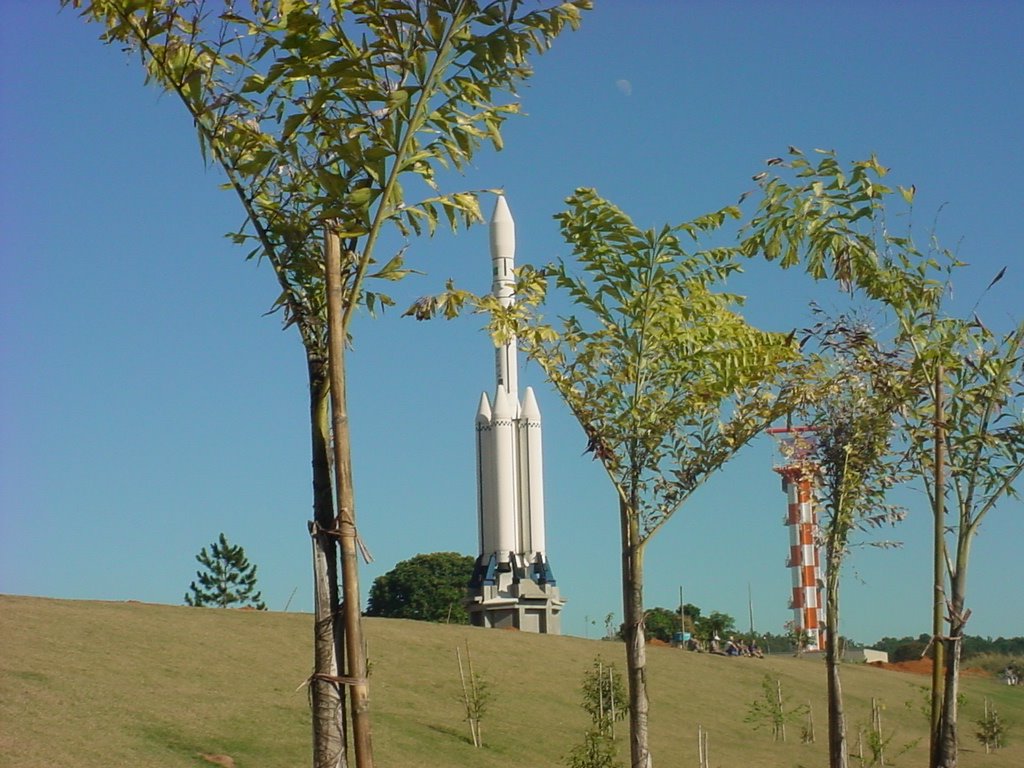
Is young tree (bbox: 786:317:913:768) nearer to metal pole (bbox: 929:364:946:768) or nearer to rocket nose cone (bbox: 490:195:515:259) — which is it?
metal pole (bbox: 929:364:946:768)

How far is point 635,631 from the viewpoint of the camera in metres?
17.1

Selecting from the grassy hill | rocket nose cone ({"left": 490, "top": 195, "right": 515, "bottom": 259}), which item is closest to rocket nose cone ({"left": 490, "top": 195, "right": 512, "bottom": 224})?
rocket nose cone ({"left": 490, "top": 195, "right": 515, "bottom": 259})

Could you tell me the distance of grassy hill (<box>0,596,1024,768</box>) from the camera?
29031 mm

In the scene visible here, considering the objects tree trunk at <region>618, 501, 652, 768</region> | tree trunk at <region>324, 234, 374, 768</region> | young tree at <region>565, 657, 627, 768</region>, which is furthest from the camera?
young tree at <region>565, 657, 627, 768</region>

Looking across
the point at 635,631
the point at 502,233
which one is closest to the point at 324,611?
the point at 635,631

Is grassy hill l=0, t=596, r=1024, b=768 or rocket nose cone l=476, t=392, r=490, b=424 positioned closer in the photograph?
grassy hill l=0, t=596, r=1024, b=768

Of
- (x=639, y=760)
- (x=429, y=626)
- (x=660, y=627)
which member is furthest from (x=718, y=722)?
(x=660, y=627)

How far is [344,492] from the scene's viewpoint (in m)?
8.62

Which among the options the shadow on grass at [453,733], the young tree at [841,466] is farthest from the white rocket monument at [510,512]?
the young tree at [841,466]

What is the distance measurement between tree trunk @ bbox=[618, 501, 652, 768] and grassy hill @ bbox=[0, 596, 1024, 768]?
13337 millimetres

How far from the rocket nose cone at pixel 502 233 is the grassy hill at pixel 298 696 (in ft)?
64.1

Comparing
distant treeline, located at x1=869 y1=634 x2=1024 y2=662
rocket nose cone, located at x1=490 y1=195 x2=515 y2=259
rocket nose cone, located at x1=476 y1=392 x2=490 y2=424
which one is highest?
rocket nose cone, located at x1=490 y1=195 x2=515 y2=259

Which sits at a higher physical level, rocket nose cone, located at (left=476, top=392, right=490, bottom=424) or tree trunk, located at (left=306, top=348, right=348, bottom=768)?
rocket nose cone, located at (left=476, top=392, right=490, bottom=424)

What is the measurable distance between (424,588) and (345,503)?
9310cm
